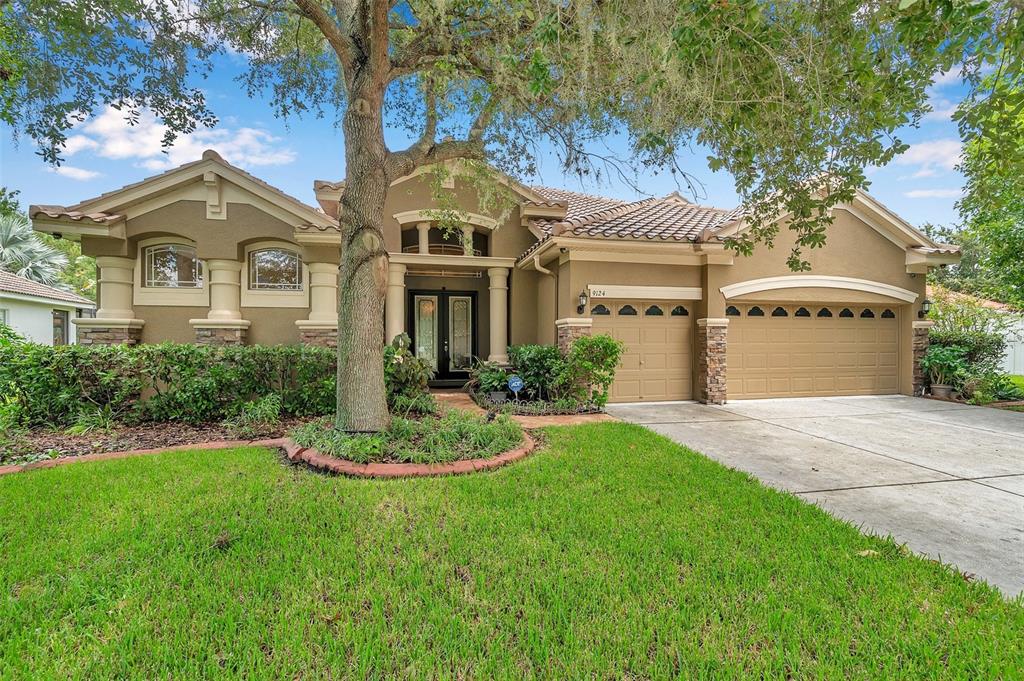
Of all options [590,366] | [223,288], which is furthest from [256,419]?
[590,366]

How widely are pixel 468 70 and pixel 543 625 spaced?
7.14m

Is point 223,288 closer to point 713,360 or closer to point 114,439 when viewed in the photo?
point 114,439

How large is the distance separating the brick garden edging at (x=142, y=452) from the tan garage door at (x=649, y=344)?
6945 millimetres

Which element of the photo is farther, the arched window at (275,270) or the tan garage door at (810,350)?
the tan garage door at (810,350)

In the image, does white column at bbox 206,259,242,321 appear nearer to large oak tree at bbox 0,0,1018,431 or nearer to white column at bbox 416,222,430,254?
large oak tree at bbox 0,0,1018,431

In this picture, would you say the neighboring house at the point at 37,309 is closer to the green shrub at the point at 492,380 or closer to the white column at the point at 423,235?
the white column at the point at 423,235

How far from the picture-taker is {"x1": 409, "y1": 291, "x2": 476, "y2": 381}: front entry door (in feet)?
41.7

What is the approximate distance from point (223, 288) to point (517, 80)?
7613mm

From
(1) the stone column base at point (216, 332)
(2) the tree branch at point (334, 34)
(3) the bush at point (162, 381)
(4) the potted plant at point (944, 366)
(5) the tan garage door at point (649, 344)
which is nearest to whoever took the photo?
(2) the tree branch at point (334, 34)

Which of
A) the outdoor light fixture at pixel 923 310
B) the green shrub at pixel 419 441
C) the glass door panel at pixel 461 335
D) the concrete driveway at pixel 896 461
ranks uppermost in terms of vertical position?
the outdoor light fixture at pixel 923 310

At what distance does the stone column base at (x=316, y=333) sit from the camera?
9.54 metres

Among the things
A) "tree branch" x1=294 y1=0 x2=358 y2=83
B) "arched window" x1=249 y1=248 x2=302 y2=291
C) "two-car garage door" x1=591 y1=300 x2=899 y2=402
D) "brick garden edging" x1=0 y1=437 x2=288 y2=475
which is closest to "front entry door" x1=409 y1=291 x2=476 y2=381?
"arched window" x1=249 y1=248 x2=302 y2=291

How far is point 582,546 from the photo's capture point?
3449mm

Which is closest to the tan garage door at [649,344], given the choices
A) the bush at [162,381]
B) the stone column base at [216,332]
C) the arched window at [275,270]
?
the bush at [162,381]
